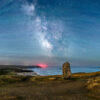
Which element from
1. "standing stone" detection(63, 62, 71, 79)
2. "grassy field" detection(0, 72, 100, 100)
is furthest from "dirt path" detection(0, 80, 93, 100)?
"standing stone" detection(63, 62, 71, 79)

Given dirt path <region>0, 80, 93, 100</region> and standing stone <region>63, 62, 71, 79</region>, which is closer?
dirt path <region>0, 80, 93, 100</region>

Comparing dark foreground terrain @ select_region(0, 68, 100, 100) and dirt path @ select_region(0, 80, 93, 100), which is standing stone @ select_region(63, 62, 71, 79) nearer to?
dark foreground terrain @ select_region(0, 68, 100, 100)

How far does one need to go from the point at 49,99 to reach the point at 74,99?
9.02 ft

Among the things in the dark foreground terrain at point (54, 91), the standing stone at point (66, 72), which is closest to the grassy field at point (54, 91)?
the dark foreground terrain at point (54, 91)

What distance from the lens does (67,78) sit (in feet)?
94.0

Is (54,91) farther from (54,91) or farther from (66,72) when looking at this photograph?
(66,72)

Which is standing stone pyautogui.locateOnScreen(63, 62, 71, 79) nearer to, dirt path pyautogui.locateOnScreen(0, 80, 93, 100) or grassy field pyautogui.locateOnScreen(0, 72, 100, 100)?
grassy field pyautogui.locateOnScreen(0, 72, 100, 100)

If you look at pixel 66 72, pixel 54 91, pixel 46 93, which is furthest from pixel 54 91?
pixel 66 72

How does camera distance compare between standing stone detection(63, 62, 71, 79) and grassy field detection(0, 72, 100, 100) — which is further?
standing stone detection(63, 62, 71, 79)

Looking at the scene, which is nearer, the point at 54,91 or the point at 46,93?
the point at 46,93

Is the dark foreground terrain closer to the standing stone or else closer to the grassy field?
the grassy field

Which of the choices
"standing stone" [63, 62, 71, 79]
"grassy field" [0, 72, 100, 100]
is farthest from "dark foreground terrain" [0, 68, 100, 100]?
"standing stone" [63, 62, 71, 79]

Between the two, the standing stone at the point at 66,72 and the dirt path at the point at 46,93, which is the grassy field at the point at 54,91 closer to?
the dirt path at the point at 46,93

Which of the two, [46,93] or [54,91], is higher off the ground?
[46,93]
